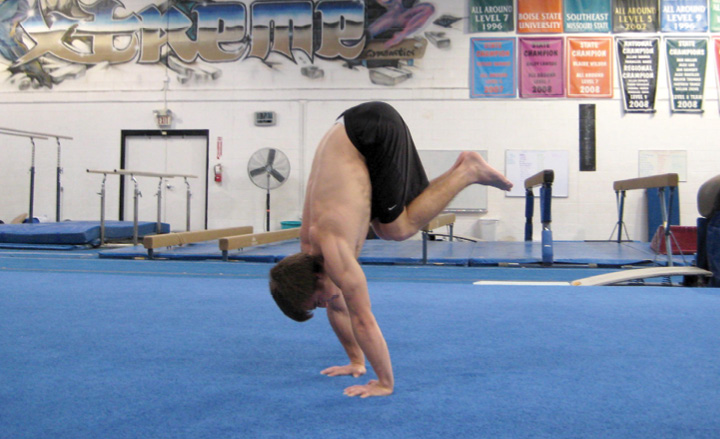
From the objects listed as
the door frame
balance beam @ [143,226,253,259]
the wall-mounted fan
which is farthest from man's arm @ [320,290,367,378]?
the door frame

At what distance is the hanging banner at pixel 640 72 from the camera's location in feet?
33.1

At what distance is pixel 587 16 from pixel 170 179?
8528 millimetres

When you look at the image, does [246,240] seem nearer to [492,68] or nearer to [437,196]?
[437,196]

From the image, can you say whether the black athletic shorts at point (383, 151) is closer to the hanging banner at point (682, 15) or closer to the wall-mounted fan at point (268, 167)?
the wall-mounted fan at point (268, 167)

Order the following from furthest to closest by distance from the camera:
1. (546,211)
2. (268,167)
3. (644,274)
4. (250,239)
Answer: (268,167) → (250,239) → (546,211) → (644,274)

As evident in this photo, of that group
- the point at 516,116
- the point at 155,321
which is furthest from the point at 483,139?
the point at 155,321

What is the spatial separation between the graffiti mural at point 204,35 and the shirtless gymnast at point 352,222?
879 centimetres

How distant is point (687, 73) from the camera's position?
1005 cm

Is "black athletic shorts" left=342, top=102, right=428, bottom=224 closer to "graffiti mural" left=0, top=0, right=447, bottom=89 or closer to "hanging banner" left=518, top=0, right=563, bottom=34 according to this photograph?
"graffiti mural" left=0, top=0, right=447, bottom=89

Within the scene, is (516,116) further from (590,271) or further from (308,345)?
(308,345)

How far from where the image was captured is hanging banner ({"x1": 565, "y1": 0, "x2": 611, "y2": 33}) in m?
10.2

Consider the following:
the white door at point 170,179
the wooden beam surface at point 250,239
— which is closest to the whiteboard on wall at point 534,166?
the wooden beam surface at point 250,239

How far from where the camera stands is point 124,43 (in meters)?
11.2

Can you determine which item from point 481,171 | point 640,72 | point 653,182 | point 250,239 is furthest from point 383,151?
point 640,72
